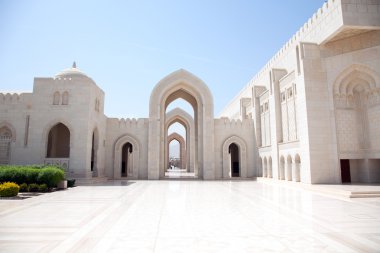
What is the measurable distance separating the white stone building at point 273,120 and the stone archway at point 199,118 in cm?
8

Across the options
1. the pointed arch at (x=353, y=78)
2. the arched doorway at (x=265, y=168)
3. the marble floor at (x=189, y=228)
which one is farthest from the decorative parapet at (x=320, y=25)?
the marble floor at (x=189, y=228)

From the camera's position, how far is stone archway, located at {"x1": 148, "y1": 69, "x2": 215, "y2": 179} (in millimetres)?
21000

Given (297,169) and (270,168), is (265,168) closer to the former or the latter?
(270,168)

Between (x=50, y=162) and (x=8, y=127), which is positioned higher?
(x=8, y=127)

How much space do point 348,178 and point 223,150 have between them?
30.8 feet

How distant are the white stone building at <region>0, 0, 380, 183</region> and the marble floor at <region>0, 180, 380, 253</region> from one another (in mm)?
6961

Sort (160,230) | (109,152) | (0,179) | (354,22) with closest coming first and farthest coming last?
(160,230), (0,179), (354,22), (109,152)

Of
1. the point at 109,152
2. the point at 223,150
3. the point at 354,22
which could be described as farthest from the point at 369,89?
the point at 109,152

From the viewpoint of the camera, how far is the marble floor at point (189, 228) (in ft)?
14.1

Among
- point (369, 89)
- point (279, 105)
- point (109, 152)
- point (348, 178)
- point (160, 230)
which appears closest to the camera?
point (160, 230)

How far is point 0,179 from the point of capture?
11719 mm

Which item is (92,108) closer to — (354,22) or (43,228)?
(43,228)

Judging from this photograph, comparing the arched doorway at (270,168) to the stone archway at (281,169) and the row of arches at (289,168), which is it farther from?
the stone archway at (281,169)

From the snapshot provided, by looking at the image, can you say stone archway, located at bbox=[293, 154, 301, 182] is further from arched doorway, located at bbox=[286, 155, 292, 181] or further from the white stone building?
arched doorway, located at bbox=[286, 155, 292, 181]
